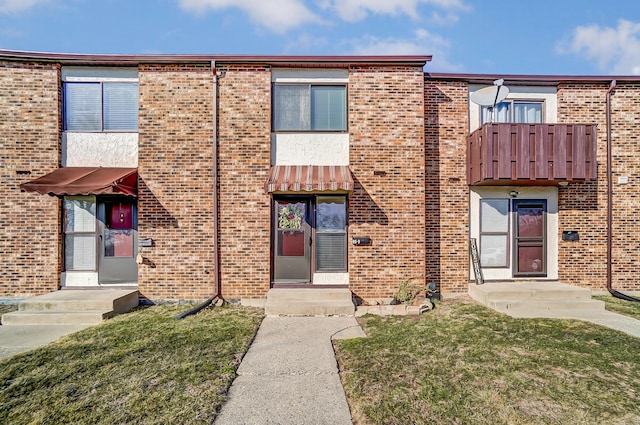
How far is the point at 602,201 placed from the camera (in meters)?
8.12

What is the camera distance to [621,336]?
5219 mm

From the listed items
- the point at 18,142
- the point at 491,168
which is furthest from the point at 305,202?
the point at 18,142

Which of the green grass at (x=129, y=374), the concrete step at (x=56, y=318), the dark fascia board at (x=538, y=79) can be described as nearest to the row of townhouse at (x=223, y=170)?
the dark fascia board at (x=538, y=79)

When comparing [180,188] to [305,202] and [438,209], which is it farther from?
[438,209]

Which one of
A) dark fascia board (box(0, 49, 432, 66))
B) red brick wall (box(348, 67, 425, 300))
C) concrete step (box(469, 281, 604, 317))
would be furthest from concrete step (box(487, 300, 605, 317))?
dark fascia board (box(0, 49, 432, 66))

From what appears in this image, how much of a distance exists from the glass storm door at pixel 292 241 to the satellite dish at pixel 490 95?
506 centimetres

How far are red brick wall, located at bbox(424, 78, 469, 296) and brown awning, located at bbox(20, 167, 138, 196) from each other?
7.27 metres

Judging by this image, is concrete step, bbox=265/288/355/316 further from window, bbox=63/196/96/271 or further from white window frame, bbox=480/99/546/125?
white window frame, bbox=480/99/546/125

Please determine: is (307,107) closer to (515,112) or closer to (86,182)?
(86,182)

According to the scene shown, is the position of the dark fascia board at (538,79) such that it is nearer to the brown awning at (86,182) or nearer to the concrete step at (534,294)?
the concrete step at (534,294)

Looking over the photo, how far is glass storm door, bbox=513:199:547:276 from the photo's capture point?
7988 mm

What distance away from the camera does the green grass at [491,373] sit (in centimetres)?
325

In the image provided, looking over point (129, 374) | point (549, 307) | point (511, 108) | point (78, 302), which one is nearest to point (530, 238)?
point (549, 307)

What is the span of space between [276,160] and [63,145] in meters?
5.29
